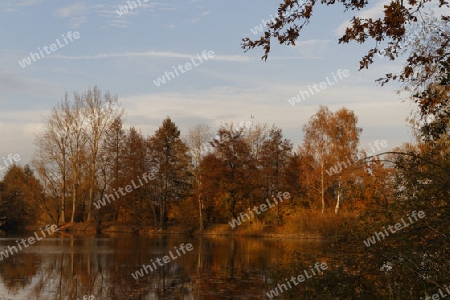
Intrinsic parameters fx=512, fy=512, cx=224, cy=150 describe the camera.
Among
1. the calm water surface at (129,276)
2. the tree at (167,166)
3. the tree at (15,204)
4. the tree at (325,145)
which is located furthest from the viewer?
the tree at (15,204)

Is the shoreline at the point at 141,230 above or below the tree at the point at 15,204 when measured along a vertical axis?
below

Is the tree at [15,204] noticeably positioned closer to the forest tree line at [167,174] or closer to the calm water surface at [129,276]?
the forest tree line at [167,174]

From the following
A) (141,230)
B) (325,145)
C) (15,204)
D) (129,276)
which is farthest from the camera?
(15,204)

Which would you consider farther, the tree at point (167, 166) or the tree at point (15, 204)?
the tree at point (15, 204)

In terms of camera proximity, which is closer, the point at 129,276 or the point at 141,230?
the point at 129,276

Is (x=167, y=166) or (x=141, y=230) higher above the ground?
(x=167, y=166)

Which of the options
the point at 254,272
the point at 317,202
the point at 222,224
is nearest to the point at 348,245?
the point at 254,272

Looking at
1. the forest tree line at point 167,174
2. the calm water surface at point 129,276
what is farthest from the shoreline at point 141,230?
the calm water surface at point 129,276

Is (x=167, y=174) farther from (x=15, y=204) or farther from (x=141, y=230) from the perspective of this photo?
(x=15, y=204)

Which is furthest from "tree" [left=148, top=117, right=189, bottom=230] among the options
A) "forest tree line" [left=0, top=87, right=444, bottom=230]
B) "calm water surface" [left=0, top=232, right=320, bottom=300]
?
"calm water surface" [left=0, top=232, right=320, bottom=300]

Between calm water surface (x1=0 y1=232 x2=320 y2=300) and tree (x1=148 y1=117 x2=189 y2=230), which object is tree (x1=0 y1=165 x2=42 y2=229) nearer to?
tree (x1=148 y1=117 x2=189 y2=230)

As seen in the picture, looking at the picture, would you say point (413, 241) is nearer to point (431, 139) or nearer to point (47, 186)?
point (431, 139)

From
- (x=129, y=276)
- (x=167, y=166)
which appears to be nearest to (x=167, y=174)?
(x=167, y=166)

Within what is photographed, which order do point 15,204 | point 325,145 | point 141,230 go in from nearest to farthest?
point 325,145 → point 141,230 → point 15,204
